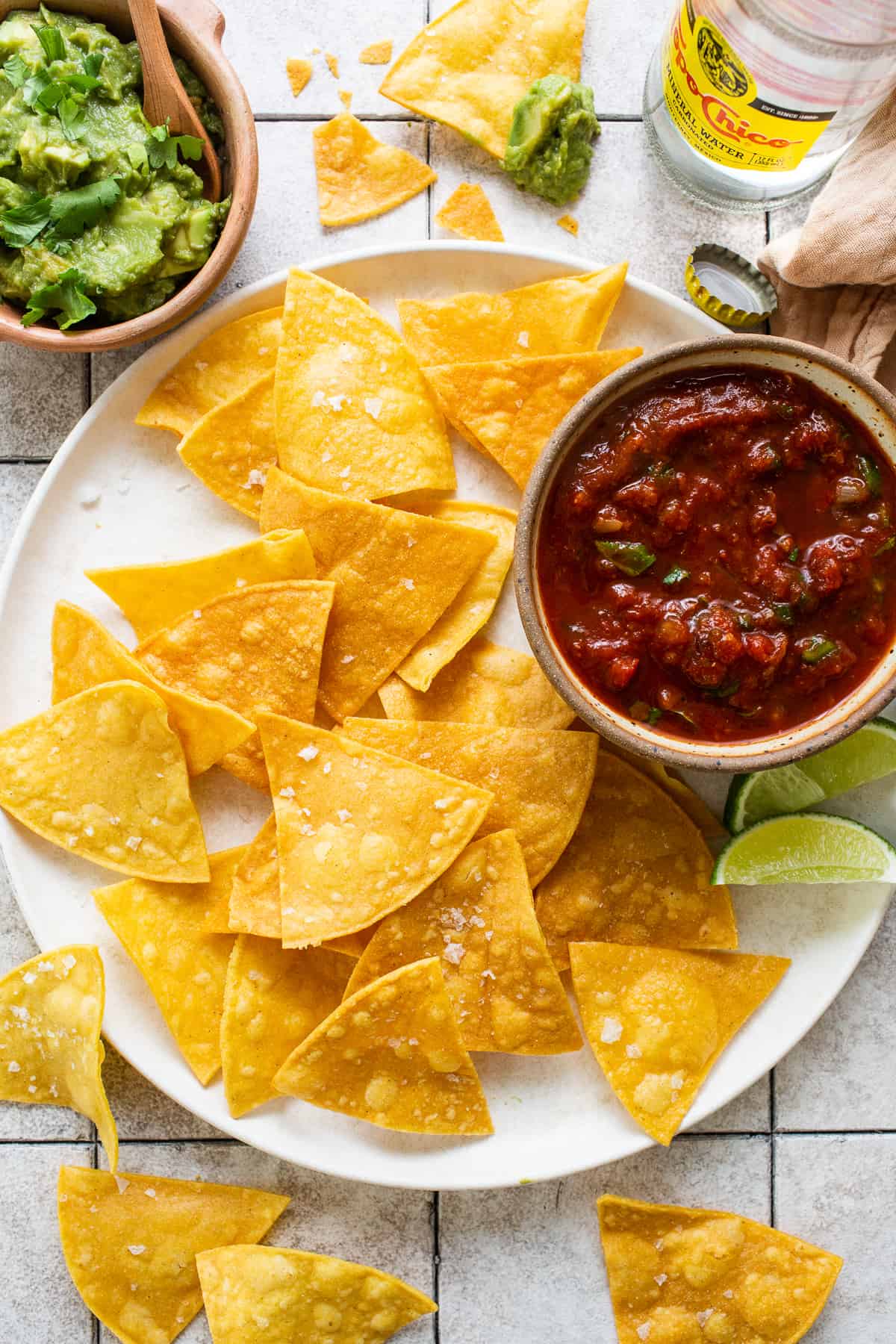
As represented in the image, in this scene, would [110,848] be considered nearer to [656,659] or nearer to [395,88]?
[656,659]

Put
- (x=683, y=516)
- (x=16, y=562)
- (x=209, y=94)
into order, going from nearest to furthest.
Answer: (x=683, y=516) < (x=209, y=94) < (x=16, y=562)

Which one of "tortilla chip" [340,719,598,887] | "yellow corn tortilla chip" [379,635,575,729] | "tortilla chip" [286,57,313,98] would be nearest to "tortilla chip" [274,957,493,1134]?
"tortilla chip" [340,719,598,887]

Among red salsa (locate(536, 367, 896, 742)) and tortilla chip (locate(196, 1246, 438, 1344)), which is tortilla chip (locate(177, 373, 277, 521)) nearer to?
red salsa (locate(536, 367, 896, 742))

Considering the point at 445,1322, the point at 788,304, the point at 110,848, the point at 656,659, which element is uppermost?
the point at 788,304

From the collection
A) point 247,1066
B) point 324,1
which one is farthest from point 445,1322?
point 324,1

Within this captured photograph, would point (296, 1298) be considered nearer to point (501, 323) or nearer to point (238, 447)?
point (238, 447)

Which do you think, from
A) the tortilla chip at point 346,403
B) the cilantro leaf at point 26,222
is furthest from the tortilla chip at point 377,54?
the cilantro leaf at point 26,222

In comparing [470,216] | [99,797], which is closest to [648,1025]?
[99,797]
